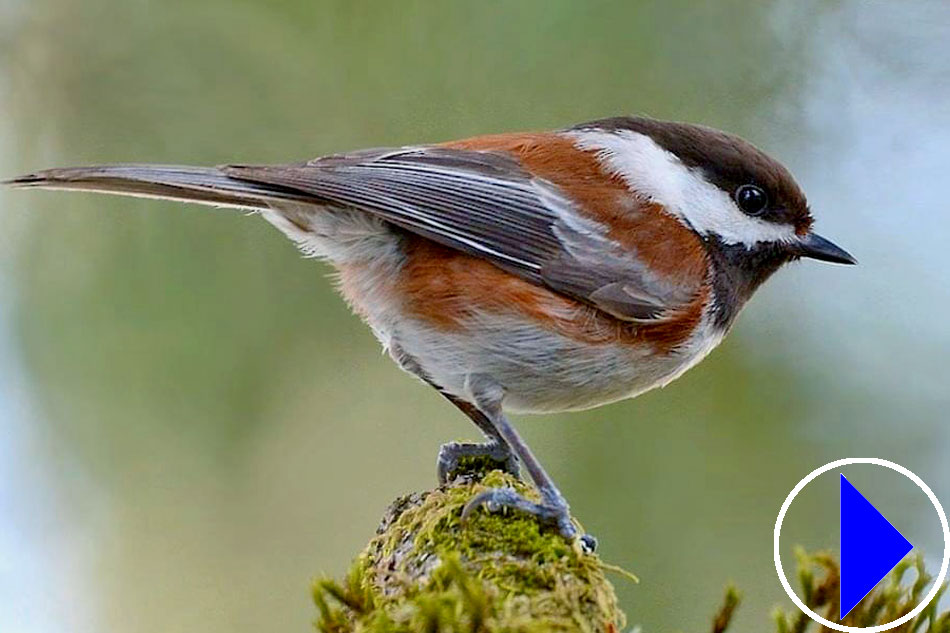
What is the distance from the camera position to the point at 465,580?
171 cm

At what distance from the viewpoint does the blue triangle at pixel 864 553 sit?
1.97 metres

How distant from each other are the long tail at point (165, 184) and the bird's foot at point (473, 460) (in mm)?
755

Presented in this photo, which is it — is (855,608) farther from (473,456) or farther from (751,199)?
(751,199)

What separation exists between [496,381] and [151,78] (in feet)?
10.4

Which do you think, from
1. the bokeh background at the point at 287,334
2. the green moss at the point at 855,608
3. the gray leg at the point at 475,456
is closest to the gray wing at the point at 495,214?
the gray leg at the point at 475,456

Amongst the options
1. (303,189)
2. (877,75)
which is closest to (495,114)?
(877,75)

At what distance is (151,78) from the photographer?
17.8ft

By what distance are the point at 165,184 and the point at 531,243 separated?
3.12 feet

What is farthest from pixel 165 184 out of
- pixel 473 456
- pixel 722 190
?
pixel 722 190

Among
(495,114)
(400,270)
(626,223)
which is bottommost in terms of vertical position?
(626,223)

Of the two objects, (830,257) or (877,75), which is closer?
(830,257)

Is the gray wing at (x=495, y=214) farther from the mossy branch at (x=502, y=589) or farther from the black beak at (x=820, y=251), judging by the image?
the mossy branch at (x=502, y=589)

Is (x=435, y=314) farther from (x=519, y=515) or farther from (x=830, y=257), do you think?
(x=830, y=257)

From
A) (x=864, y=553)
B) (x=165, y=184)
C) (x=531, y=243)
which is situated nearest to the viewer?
(x=864, y=553)
